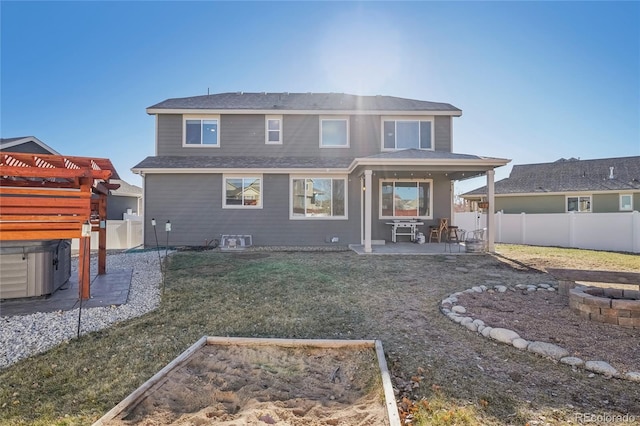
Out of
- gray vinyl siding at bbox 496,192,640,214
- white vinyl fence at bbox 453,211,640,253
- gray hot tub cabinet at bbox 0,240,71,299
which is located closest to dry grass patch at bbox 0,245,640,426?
gray hot tub cabinet at bbox 0,240,71,299

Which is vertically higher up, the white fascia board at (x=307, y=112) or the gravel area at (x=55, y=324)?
the white fascia board at (x=307, y=112)

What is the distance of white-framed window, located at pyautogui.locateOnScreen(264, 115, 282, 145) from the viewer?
12965 mm

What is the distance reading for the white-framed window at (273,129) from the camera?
510 inches

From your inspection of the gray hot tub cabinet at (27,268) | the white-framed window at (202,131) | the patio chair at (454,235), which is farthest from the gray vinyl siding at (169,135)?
the patio chair at (454,235)

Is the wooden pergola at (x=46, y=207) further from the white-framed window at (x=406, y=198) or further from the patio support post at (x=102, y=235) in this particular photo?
the white-framed window at (x=406, y=198)

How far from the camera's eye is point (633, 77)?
1173 cm

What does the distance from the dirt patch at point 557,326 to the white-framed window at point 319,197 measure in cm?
735

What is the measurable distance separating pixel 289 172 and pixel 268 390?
32.2ft

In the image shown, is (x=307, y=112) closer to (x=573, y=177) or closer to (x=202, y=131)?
(x=202, y=131)

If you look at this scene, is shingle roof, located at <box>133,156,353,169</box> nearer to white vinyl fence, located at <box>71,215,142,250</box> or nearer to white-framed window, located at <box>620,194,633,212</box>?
white vinyl fence, located at <box>71,215,142,250</box>

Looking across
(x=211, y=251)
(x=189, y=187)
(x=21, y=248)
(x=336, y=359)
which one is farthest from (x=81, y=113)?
(x=336, y=359)

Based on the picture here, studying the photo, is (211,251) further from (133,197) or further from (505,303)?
(133,197)

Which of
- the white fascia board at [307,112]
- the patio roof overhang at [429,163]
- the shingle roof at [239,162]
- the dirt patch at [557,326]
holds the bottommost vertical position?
the dirt patch at [557,326]

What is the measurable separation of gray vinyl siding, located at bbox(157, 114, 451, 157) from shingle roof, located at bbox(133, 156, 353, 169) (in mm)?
354
